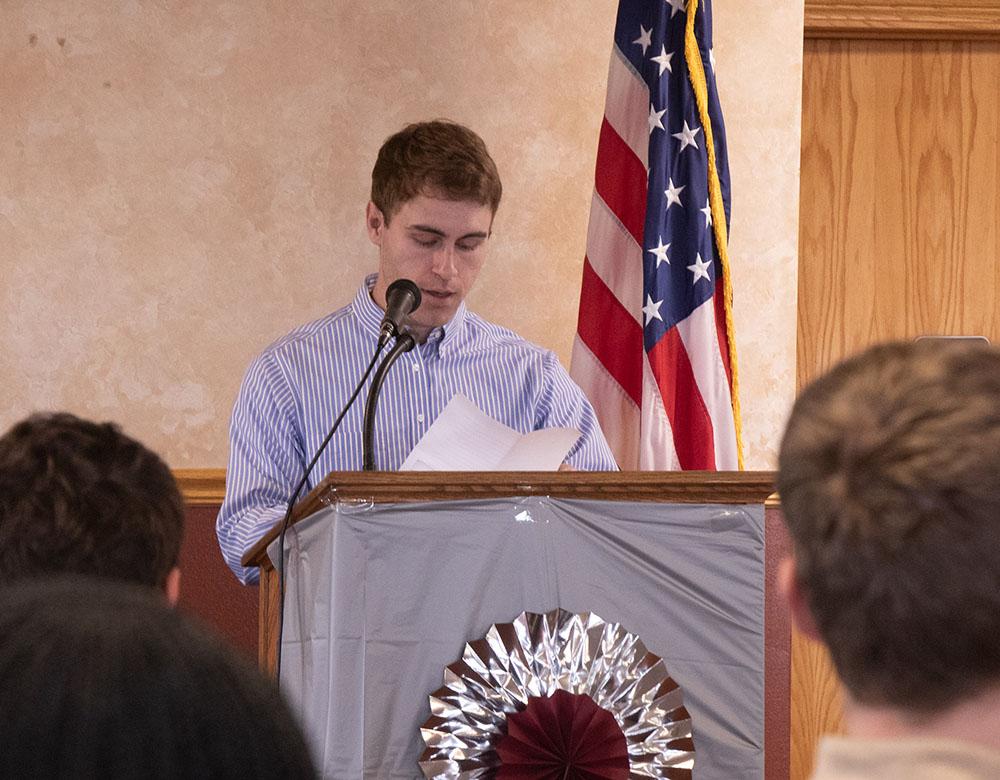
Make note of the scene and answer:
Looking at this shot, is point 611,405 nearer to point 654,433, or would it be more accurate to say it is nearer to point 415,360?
point 654,433

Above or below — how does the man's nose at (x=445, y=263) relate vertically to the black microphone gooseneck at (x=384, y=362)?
above

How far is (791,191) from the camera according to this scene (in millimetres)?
4359

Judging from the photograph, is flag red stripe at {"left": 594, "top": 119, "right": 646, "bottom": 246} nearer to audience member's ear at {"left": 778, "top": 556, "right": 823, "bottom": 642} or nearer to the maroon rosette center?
the maroon rosette center

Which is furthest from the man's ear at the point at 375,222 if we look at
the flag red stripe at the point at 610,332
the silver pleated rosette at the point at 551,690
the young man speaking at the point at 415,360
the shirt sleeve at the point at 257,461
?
the silver pleated rosette at the point at 551,690

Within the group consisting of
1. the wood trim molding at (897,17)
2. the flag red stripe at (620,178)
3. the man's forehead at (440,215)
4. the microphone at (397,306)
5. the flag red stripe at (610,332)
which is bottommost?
the microphone at (397,306)

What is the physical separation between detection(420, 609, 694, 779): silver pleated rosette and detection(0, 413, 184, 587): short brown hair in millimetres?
739

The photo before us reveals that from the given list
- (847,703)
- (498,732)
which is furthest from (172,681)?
(498,732)

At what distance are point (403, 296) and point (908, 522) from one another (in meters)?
1.82

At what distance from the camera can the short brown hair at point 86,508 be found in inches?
58.4

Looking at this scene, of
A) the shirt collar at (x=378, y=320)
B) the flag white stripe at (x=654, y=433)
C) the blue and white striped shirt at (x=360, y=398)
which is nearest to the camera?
the blue and white striped shirt at (x=360, y=398)

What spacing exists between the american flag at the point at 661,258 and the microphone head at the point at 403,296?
4.29 ft

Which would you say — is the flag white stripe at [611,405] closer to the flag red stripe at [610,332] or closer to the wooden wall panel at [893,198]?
the flag red stripe at [610,332]

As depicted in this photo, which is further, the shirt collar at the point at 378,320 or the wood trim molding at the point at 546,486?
the shirt collar at the point at 378,320

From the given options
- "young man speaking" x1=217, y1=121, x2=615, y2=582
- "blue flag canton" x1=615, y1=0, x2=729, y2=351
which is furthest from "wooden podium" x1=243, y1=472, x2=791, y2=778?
"blue flag canton" x1=615, y1=0, x2=729, y2=351
